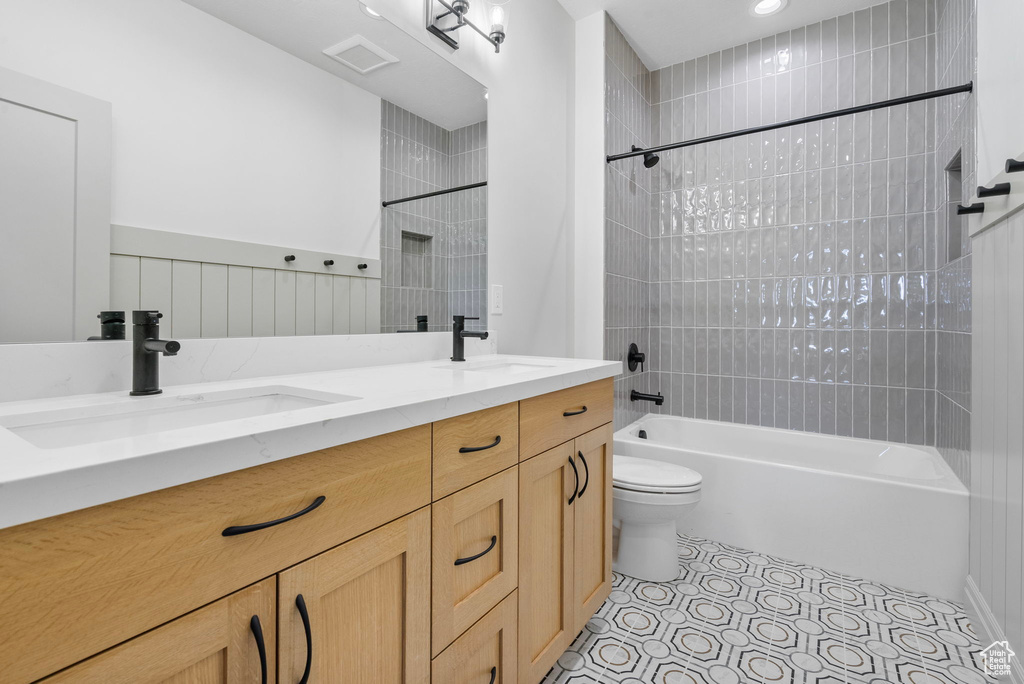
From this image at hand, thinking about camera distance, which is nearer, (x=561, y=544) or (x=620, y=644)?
(x=561, y=544)

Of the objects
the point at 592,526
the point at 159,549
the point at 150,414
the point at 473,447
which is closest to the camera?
the point at 159,549

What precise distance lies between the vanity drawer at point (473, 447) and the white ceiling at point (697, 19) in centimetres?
226

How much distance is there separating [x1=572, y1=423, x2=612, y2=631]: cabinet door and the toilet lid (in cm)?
31

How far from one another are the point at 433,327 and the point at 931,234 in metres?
2.41

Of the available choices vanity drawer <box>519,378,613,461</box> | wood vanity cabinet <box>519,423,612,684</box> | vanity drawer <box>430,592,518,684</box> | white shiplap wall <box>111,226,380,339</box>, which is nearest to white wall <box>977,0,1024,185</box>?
vanity drawer <box>519,378,613,461</box>

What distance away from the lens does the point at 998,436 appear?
1.40 m

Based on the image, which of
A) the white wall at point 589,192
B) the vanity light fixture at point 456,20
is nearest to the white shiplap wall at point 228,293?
the vanity light fixture at point 456,20

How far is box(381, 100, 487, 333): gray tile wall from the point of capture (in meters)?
1.54

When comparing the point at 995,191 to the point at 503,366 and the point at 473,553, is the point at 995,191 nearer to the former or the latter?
the point at 503,366

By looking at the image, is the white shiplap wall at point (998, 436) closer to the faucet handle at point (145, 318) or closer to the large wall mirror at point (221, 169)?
the large wall mirror at point (221, 169)

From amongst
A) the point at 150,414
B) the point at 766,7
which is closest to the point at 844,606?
the point at 150,414

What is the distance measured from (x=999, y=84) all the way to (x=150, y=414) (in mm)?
2250

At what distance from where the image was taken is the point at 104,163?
0.92 meters

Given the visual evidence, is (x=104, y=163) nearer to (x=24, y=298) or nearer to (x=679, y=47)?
(x=24, y=298)
